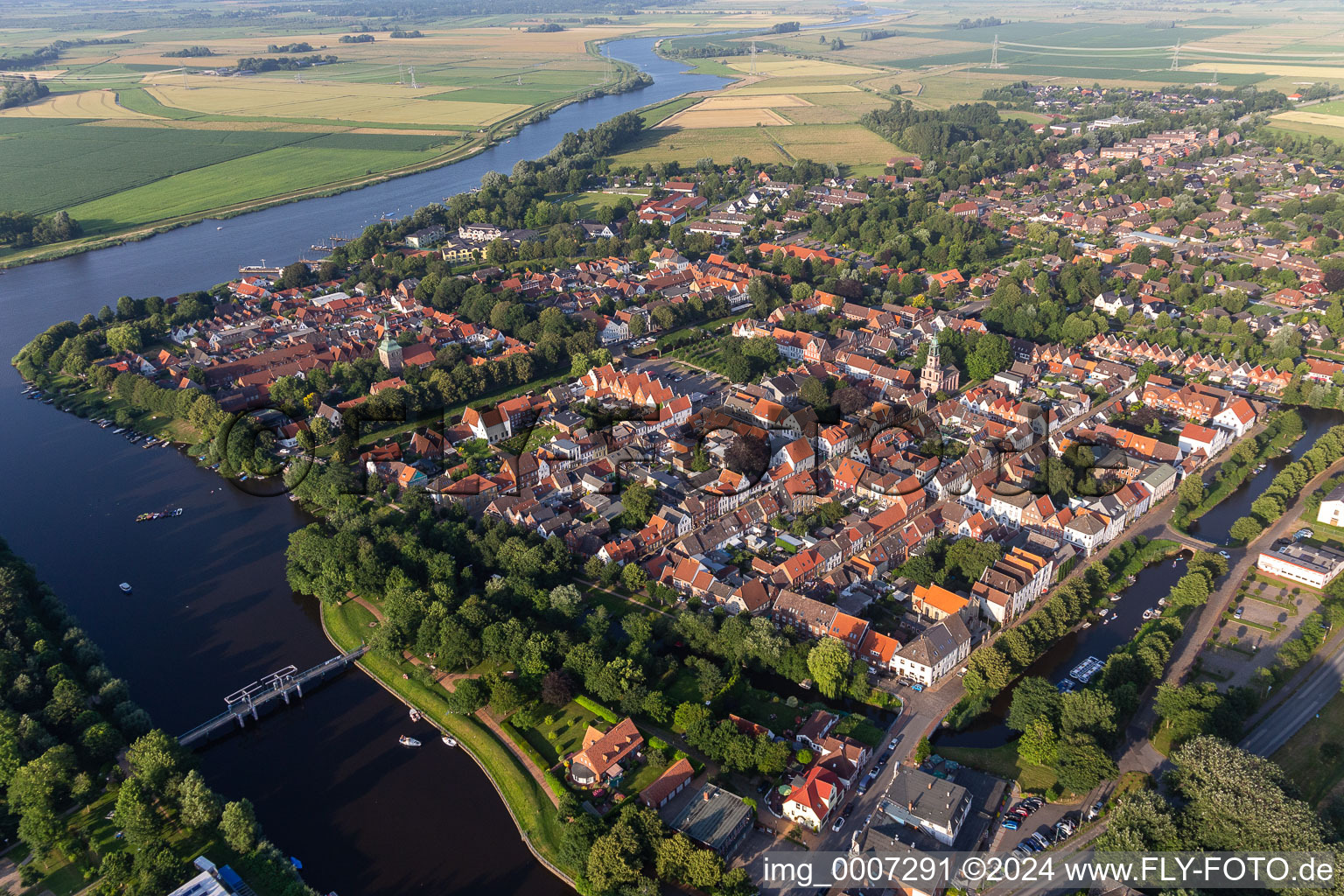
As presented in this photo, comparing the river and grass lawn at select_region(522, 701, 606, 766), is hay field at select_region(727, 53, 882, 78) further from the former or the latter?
grass lawn at select_region(522, 701, 606, 766)

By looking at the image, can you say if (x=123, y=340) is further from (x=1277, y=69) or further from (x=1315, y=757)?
(x=1277, y=69)

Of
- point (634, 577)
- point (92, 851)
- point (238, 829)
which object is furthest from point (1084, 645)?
point (92, 851)

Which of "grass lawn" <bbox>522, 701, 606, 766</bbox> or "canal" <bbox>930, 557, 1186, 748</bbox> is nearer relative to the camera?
"grass lawn" <bbox>522, 701, 606, 766</bbox>

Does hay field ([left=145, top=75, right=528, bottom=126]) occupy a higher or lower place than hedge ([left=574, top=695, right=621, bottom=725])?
higher

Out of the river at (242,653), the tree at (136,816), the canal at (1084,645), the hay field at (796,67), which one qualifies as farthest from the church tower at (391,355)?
the hay field at (796,67)

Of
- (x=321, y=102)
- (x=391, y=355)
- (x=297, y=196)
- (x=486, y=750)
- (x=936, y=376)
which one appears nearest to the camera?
(x=486, y=750)

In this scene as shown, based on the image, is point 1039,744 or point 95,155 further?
point 95,155

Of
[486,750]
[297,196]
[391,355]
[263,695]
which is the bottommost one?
[486,750]

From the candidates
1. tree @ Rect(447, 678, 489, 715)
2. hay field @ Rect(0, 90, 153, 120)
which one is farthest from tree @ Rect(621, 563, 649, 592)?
Answer: hay field @ Rect(0, 90, 153, 120)
